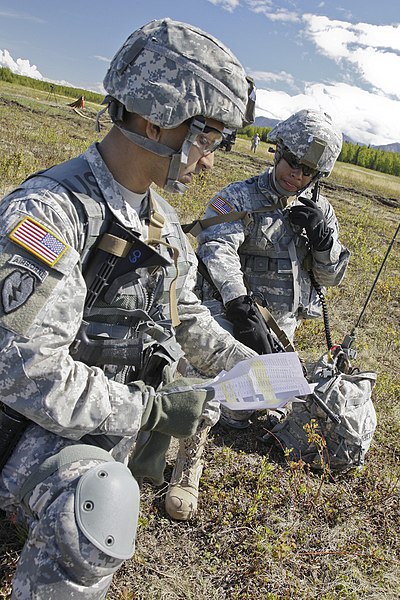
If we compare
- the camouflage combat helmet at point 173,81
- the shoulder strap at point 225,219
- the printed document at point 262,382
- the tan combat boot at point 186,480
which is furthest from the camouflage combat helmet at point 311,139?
the printed document at point 262,382

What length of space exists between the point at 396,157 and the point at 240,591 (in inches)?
3826

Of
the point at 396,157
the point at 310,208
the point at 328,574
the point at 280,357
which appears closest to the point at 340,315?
the point at 310,208

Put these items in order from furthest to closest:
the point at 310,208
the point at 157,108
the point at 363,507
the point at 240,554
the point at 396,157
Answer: the point at 396,157 → the point at 310,208 → the point at 363,507 → the point at 240,554 → the point at 157,108

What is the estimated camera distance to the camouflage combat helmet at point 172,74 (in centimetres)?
215

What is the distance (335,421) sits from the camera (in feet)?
12.0

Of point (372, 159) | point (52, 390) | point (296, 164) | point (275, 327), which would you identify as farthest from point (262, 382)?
point (372, 159)

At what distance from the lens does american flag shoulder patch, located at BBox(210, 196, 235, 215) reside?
169 inches

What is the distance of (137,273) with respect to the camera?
2.26 metres

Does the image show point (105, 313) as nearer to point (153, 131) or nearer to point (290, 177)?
point (153, 131)

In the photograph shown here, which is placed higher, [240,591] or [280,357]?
[280,357]

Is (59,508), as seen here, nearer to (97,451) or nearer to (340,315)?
(97,451)

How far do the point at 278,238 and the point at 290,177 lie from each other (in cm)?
49

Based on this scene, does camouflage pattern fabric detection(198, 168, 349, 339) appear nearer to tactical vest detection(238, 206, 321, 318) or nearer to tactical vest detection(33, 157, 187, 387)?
tactical vest detection(238, 206, 321, 318)

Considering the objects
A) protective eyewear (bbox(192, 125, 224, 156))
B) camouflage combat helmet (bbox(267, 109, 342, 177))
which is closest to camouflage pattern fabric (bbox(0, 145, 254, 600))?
protective eyewear (bbox(192, 125, 224, 156))
